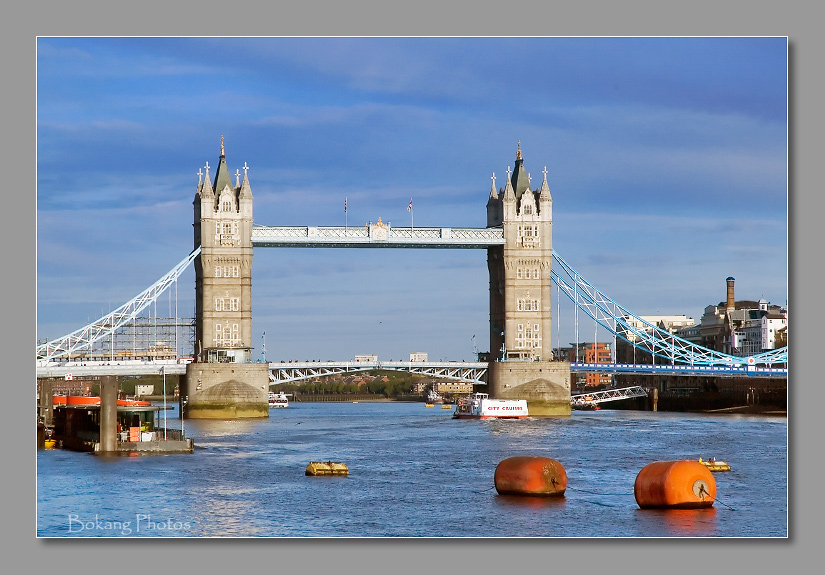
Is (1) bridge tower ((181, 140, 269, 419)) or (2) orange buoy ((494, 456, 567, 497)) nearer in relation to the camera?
(2) orange buoy ((494, 456, 567, 497))

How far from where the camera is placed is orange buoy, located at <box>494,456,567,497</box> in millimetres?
39625

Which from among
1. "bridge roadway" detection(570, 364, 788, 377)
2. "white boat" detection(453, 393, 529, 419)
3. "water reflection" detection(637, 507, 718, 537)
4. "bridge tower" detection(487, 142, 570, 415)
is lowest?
"white boat" detection(453, 393, 529, 419)

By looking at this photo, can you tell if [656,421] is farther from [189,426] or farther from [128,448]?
[128,448]

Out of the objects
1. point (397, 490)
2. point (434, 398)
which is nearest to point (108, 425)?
point (397, 490)

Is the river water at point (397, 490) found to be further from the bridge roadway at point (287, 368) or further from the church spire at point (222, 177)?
the church spire at point (222, 177)

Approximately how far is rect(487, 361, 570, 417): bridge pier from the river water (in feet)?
67.2

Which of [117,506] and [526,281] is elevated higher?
[526,281]

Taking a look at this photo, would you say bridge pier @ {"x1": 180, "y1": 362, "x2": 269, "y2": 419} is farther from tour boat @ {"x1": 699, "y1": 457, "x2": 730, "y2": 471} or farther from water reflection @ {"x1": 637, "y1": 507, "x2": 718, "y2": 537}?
water reflection @ {"x1": 637, "y1": 507, "x2": 718, "y2": 537}

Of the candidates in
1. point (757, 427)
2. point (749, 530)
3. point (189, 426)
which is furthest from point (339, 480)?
point (757, 427)

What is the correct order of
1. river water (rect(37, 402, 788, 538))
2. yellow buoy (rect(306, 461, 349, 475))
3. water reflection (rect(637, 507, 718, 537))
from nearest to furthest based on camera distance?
water reflection (rect(637, 507, 718, 537)) < river water (rect(37, 402, 788, 538)) < yellow buoy (rect(306, 461, 349, 475))

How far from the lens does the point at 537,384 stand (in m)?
93.2

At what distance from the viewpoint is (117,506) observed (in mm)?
37531

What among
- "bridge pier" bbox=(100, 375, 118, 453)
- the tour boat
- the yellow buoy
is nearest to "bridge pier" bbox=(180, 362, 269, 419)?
"bridge pier" bbox=(100, 375, 118, 453)

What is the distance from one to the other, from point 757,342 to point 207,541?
100 metres
